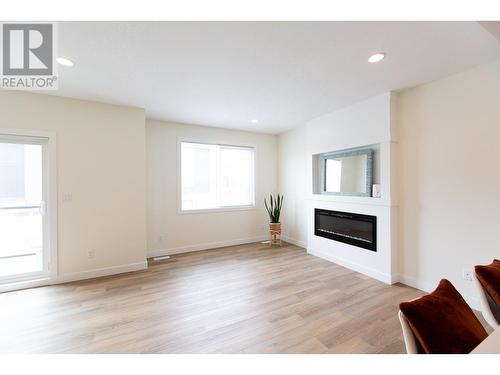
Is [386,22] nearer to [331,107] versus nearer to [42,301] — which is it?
[331,107]

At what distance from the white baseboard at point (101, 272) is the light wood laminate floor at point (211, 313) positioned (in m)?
0.15

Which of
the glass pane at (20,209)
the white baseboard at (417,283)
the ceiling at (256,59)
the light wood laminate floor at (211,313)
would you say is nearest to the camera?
the ceiling at (256,59)

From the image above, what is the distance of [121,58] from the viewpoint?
80.4 inches

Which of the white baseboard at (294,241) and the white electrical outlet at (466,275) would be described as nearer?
the white electrical outlet at (466,275)

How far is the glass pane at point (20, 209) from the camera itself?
275 centimetres

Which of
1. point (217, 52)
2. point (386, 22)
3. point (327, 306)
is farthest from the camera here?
point (327, 306)

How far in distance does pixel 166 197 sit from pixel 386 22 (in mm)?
3963

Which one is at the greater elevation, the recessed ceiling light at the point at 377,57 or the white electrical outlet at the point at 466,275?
the recessed ceiling light at the point at 377,57

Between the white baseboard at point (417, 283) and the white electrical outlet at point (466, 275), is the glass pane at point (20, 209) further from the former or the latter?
the white electrical outlet at point (466, 275)

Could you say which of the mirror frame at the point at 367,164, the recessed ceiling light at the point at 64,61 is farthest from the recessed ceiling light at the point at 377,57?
the recessed ceiling light at the point at 64,61

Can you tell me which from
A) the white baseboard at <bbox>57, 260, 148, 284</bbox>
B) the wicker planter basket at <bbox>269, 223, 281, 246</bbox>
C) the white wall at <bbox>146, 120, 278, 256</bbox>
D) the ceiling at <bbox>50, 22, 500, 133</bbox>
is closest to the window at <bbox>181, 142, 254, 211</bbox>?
the white wall at <bbox>146, 120, 278, 256</bbox>

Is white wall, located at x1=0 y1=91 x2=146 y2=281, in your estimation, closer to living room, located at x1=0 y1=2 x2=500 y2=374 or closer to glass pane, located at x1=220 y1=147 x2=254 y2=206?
living room, located at x1=0 y1=2 x2=500 y2=374

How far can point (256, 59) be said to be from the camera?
2064 millimetres
